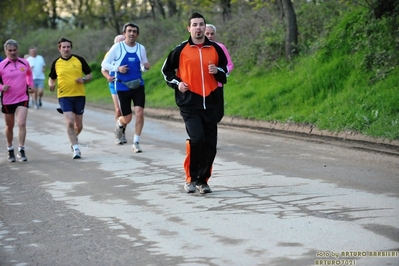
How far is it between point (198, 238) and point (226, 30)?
19426mm

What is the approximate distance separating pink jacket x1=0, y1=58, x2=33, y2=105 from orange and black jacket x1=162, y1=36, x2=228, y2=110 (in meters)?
5.06

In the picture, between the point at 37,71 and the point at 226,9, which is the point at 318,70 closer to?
the point at 226,9

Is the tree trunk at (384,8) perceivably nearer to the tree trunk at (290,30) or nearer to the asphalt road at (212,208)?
the tree trunk at (290,30)

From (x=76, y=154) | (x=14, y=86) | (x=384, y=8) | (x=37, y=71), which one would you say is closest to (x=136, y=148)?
(x=76, y=154)

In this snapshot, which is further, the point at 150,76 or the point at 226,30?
the point at 150,76

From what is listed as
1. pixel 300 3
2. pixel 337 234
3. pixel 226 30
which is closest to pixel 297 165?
pixel 337 234

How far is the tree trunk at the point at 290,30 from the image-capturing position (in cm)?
2062

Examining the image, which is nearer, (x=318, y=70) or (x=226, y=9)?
(x=318, y=70)

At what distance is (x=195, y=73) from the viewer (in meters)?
9.78

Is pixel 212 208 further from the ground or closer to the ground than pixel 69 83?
closer to the ground

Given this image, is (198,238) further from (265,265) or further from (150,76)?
(150,76)

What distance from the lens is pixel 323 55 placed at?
19.3 meters

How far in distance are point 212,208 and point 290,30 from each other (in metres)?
12.7

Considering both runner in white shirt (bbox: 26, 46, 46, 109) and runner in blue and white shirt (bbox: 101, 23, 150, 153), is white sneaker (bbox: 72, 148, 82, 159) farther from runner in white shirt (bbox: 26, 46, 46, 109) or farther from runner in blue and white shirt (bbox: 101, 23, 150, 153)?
runner in white shirt (bbox: 26, 46, 46, 109)
